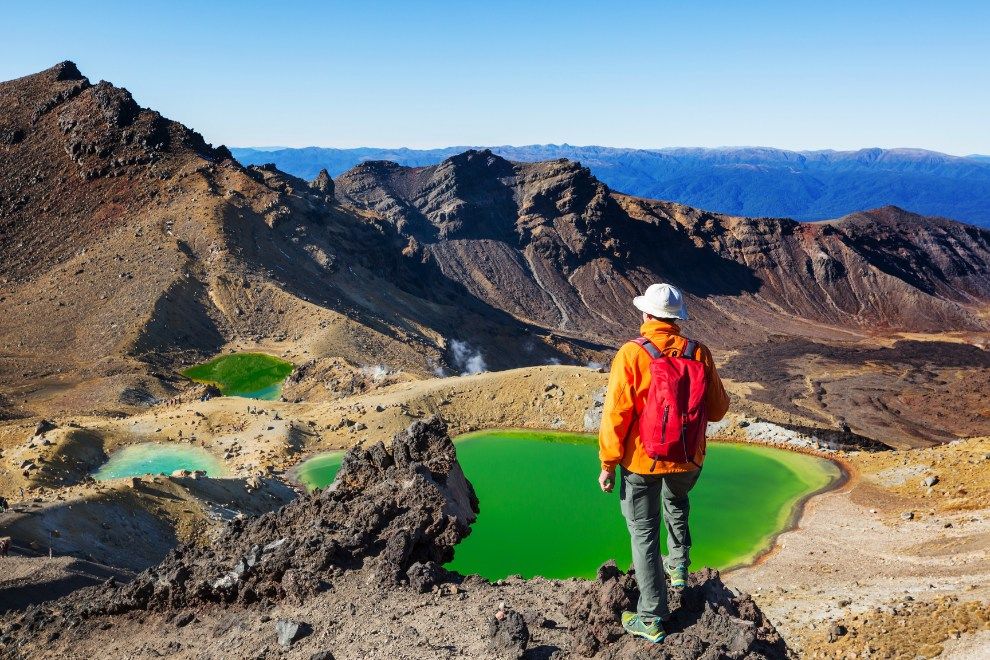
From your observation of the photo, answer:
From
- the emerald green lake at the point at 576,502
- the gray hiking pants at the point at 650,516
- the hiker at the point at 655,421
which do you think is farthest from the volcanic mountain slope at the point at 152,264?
the hiker at the point at 655,421

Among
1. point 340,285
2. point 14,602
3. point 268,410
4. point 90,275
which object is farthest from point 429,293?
point 14,602

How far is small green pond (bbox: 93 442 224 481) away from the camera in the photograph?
24766 mm

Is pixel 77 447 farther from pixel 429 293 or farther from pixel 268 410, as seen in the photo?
pixel 429 293

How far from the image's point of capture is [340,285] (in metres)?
56.5

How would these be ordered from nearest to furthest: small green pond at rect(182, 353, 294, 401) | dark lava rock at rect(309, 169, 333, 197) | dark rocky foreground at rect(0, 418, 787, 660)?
1. dark rocky foreground at rect(0, 418, 787, 660)
2. small green pond at rect(182, 353, 294, 401)
3. dark lava rock at rect(309, 169, 333, 197)

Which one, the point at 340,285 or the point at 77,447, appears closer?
the point at 77,447

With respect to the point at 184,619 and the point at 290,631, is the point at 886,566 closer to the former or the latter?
the point at 290,631

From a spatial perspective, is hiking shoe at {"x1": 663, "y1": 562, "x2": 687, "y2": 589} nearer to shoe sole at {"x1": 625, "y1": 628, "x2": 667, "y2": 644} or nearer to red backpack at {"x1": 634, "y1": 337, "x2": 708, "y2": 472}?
shoe sole at {"x1": 625, "y1": 628, "x2": 667, "y2": 644}

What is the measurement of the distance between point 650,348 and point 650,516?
1.50 meters

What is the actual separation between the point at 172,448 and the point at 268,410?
13.3 feet

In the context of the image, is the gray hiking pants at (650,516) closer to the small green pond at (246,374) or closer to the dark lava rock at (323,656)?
the dark lava rock at (323,656)

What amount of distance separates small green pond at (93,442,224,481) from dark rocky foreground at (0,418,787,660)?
52.8ft

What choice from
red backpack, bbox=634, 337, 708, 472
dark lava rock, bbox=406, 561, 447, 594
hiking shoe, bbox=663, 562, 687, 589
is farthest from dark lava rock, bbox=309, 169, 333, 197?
red backpack, bbox=634, 337, 708, 472

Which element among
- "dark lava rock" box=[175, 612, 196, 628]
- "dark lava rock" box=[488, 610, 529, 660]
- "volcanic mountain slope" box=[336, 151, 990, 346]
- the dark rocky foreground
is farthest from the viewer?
"volcanic mountain slope" box=[336, 151, 990, 346]
